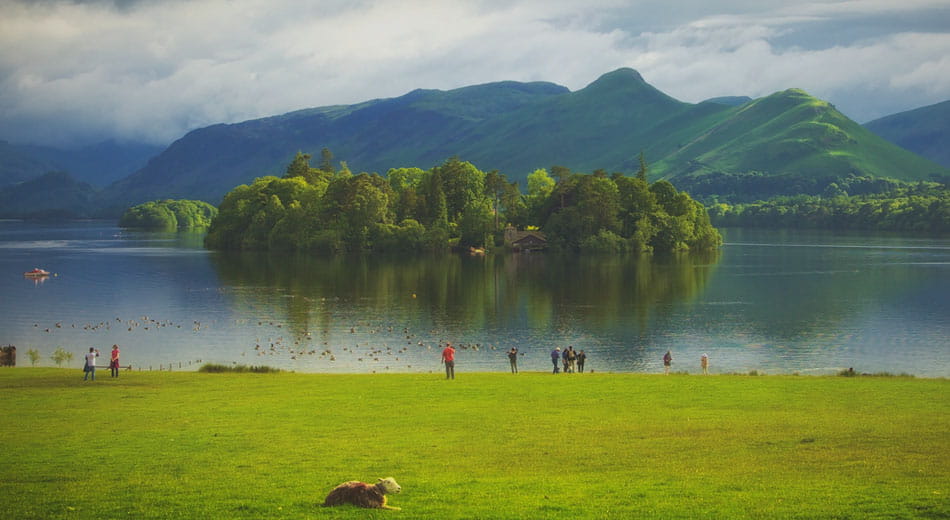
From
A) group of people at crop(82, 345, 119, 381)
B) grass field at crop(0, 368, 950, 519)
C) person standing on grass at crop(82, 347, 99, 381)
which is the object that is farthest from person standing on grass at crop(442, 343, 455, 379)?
person standing on grass at crop(82, 347, 99, 381)

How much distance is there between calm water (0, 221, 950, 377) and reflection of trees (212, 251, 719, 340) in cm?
35

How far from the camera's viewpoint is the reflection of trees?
267 ft

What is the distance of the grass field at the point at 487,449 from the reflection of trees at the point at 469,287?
38735 millimetres

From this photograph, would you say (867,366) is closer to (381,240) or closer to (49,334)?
(49,334)

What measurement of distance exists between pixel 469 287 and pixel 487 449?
83329 millimetres

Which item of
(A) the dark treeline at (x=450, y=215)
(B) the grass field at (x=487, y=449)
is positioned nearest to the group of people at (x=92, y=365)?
(B) the grass field at (x=487, y=449)

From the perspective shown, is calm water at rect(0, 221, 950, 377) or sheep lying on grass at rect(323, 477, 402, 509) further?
calm water at rect(0, 221, 950, 377)

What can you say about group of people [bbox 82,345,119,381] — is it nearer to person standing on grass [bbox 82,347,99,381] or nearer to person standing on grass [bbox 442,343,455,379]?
person standing on grass [bbox 82,347,99,381]

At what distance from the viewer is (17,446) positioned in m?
24.3

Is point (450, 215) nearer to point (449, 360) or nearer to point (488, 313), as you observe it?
point (488, 313)

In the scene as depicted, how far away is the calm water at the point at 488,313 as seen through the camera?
6028 centimetres

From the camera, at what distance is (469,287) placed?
108 m

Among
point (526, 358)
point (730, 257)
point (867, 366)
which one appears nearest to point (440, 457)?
point (526, 358)

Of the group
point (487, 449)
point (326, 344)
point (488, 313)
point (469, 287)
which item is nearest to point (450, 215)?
point (469, 287)
